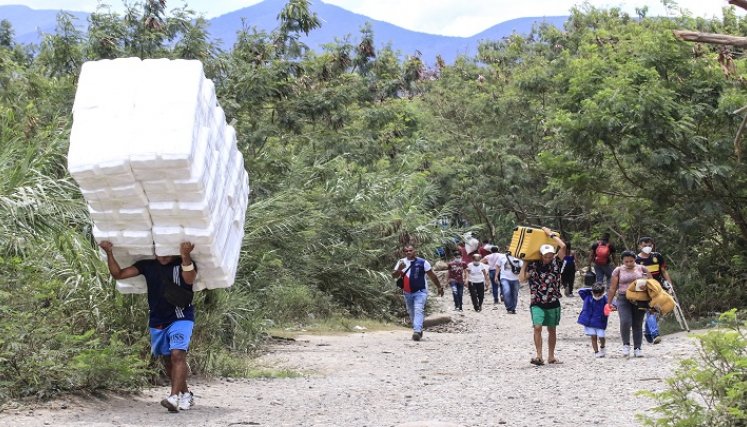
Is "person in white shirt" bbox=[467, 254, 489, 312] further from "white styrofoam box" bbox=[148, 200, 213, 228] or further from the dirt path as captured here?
"white styrofoam box" bbox=[148, 200, 213, 228]

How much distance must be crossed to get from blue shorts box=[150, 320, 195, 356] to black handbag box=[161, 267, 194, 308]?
0.21 metres

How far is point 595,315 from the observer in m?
14.7

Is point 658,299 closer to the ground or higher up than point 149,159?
closer to the ground

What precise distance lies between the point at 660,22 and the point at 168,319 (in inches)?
533

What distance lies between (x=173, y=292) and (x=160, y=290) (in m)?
0.14

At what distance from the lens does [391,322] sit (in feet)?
72.3

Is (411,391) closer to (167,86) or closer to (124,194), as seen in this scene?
(124,194)

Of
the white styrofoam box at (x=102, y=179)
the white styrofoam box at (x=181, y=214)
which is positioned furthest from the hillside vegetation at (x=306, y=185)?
the white styrofoam box at (x=102, y=179)

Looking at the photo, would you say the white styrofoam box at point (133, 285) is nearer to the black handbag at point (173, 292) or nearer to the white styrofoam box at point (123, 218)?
the black handbag at point (173, 292)

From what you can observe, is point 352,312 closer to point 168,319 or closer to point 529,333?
point 529,333

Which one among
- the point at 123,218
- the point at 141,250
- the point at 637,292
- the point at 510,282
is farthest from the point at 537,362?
the point at 510,282

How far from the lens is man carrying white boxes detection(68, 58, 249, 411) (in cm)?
825

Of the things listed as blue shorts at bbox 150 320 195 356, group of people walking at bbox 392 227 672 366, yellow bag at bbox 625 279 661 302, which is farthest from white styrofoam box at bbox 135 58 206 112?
yellow bag at bbox 625 279 661 302

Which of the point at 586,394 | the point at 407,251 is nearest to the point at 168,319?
the point at 586,394
